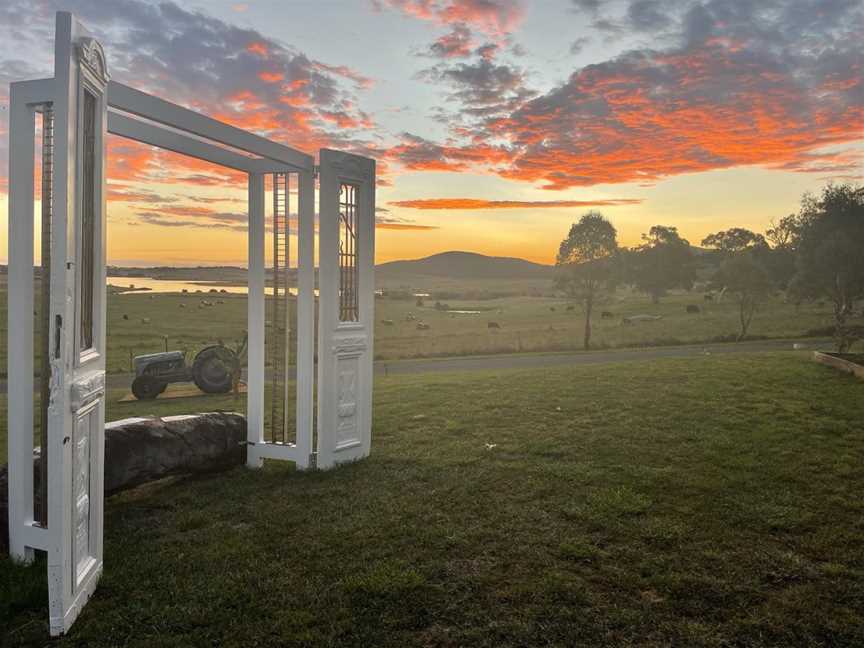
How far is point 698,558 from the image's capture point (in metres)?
4.37

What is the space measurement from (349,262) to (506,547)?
3324 millimetres

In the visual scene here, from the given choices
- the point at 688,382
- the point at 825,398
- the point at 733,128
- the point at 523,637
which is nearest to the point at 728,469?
the point at 523,637

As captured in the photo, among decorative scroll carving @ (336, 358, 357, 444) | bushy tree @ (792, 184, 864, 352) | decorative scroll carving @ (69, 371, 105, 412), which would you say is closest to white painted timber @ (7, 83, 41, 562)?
decorative scroll carving @ (69, 371, 105, 412)

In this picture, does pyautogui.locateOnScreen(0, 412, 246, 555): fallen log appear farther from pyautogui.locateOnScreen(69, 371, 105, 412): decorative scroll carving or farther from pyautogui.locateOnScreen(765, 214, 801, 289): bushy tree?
pyautogui.locateOnScreen(765, 214, 801, 289): bushy tree

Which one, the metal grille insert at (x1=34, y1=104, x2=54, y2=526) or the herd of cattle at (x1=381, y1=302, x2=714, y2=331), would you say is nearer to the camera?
the metal grille insert at (x1=34, y1=104, x2=54, y2=526)

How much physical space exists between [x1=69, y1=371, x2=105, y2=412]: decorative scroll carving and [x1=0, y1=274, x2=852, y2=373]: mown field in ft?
32.4

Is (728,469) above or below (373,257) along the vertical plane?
below

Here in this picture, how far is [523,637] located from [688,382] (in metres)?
9.34

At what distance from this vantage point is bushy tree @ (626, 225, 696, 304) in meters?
38.8

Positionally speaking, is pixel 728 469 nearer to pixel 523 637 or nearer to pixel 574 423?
pixel 574 423

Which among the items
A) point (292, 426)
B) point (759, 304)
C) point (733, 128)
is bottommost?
point (292, 426)

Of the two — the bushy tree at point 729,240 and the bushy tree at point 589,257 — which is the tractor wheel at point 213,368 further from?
the bushy tree at point 729,240

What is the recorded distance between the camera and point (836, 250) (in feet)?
65.1

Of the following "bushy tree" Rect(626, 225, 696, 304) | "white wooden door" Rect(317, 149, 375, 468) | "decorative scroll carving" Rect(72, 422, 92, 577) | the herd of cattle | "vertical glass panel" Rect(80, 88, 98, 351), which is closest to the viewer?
"decorative scroll carving" Rect(72, 422, 92, 577)
